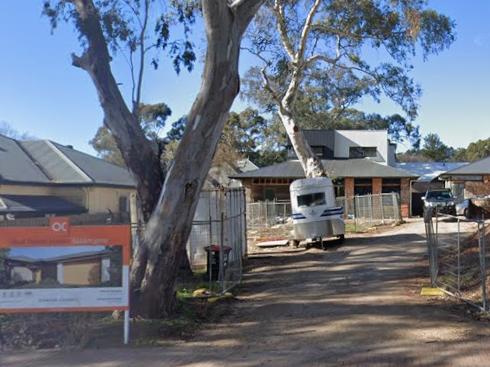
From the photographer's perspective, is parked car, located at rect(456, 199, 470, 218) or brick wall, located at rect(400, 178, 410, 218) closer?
parked car, located at rect(456, 199, 470, 218)

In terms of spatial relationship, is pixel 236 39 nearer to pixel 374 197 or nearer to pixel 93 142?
pixel 374 197

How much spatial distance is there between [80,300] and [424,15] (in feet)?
82.2

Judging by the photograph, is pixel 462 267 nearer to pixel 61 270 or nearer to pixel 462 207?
pixel 61 270

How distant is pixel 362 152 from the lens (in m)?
53.3

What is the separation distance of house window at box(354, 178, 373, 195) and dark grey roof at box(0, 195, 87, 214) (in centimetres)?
2345

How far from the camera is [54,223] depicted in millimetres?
8758

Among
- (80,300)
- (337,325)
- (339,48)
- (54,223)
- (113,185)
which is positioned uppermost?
(339,48)

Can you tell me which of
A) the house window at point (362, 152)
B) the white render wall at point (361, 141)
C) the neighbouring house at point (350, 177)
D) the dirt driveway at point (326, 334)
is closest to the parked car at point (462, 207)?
the neighbouring house at point (350, 177)

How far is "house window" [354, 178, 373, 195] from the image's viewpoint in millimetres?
47934

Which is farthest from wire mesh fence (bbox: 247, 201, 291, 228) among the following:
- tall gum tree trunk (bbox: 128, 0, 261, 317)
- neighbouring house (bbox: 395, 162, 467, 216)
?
tall gum tree trunk (bbox: 128, 0, 261, 317)

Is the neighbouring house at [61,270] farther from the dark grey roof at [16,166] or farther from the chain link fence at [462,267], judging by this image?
the dark grey roof at [16,166]

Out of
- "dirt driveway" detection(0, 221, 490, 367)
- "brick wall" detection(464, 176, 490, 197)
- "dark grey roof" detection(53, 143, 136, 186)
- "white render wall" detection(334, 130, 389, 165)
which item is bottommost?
"dirt driveway" detection(0, 221, 490, 367)

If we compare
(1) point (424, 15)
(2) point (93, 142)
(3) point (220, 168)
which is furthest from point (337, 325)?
(2) point (93, 142)

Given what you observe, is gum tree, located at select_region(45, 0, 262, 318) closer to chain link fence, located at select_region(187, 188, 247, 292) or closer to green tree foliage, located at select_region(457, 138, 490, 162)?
chain link fence, located at select_region(187, 188, 247, 292)
